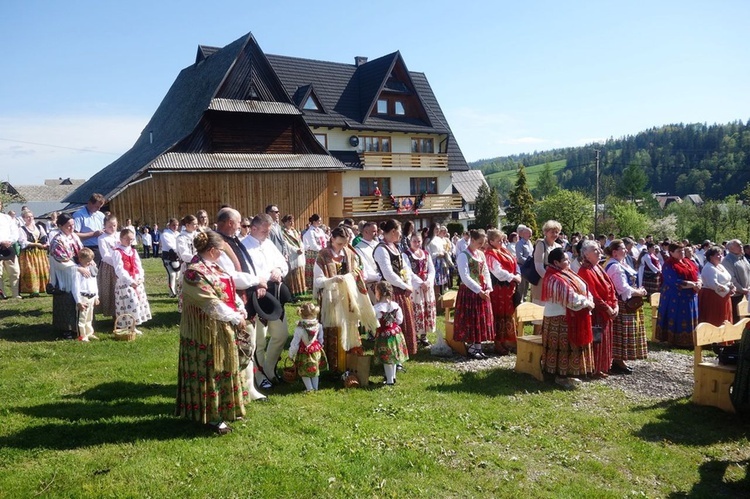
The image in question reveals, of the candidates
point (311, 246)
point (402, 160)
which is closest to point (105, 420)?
point (311, 246)

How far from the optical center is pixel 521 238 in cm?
1165

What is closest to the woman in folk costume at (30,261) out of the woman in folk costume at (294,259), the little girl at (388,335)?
the woman in folk costume at (294,259)

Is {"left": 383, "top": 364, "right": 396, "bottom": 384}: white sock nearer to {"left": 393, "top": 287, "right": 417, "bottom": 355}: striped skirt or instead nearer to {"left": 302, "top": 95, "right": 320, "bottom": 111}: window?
{"left": 393, "top": 287, "right": 417, "bottom": 355}: striped skirt

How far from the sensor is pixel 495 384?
731 cm

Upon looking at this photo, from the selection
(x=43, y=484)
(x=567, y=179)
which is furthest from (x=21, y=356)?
(x=567, y=179)

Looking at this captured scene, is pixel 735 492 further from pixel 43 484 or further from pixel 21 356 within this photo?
pixel 21 356

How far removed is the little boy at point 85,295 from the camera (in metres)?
8.75

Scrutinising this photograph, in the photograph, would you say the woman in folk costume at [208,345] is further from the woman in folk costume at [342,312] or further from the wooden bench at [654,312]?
the wooden bench at [654,312]

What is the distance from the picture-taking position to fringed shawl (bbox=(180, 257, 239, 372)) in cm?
496

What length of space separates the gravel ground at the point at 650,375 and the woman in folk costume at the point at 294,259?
545 cm

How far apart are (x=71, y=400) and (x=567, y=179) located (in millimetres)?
148887

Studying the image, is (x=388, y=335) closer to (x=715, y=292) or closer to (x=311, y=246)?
(x=715, y=292)

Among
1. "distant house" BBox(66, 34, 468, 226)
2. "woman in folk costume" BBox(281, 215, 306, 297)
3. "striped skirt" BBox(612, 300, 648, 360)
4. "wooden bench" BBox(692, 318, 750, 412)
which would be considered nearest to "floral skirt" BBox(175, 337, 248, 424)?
"wooden bench" BBox(692, 318, 750, 412)

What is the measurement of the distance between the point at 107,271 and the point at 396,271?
5.51m
